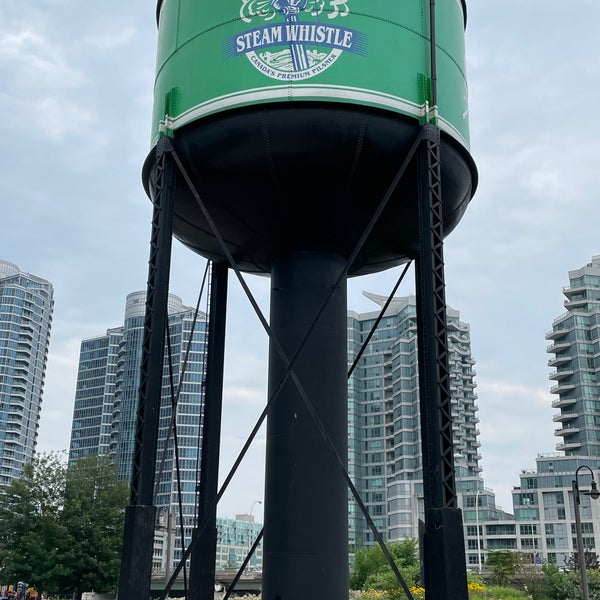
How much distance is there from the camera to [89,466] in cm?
3631

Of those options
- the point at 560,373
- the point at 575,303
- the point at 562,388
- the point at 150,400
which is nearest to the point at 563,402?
the point at 562,388

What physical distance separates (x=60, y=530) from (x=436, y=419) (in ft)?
86.9

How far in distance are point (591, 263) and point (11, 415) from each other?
348 ft

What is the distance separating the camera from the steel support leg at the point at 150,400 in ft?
32.9

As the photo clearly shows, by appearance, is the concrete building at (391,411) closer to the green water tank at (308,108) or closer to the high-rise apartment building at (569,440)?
the high-rise apartment building at (569,440)

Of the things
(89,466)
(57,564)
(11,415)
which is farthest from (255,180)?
(11,415)

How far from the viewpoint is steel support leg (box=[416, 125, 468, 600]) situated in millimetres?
9562

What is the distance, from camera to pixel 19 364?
14938cm

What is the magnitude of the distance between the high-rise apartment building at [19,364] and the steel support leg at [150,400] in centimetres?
14551

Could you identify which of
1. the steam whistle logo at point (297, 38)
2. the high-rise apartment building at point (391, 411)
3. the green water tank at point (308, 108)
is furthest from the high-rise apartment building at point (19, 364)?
the steam whistle logo at point (297, 38)

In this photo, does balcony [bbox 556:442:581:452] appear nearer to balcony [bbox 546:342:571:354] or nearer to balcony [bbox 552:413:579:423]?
balcony [bbox 552:413:579:423]

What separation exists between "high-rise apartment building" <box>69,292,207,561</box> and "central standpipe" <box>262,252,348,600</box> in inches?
4449

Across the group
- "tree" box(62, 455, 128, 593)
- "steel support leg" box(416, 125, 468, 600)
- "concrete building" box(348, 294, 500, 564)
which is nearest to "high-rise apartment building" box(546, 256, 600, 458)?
"concrete building" box(348, 294, 500, 564)

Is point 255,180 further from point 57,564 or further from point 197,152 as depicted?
point 57,564
